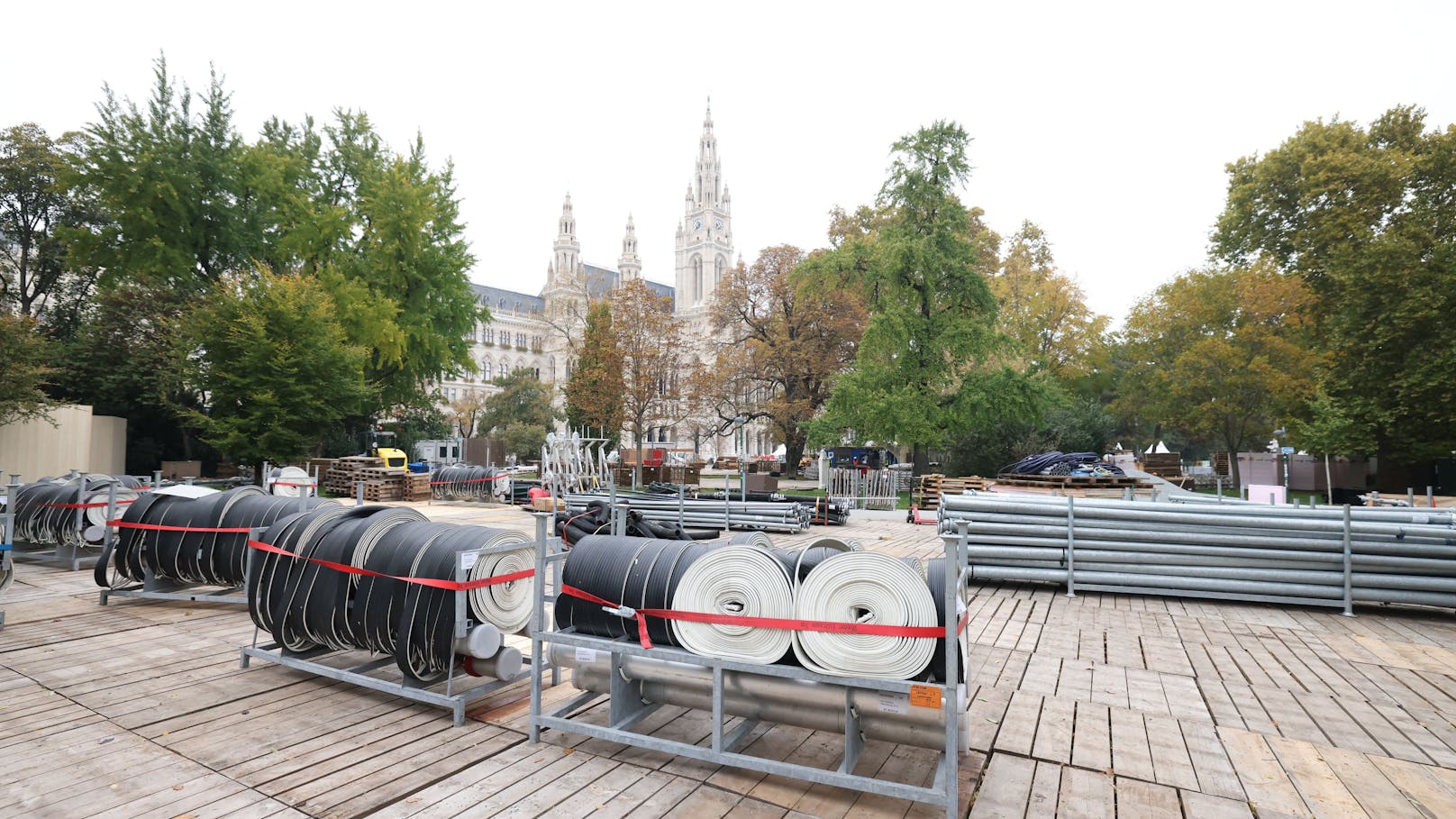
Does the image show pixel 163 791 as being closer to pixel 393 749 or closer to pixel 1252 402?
pixel 393 749

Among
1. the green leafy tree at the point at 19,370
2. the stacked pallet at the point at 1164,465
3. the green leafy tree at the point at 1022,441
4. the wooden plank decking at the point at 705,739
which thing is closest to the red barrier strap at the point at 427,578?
the wooden plank decking at the point at 705,739

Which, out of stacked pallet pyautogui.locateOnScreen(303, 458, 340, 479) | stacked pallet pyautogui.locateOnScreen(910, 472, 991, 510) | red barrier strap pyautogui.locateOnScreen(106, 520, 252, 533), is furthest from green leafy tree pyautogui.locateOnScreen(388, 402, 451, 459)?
red barrier strap pyautogui.locateOnScreen(106, 520, 252, 533)

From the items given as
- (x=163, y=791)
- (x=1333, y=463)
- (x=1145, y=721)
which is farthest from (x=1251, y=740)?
(x=1333, y=463)

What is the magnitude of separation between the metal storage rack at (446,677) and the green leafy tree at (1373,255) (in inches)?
1175

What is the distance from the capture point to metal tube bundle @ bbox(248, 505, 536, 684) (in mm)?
4730

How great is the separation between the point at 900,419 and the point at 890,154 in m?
10.8

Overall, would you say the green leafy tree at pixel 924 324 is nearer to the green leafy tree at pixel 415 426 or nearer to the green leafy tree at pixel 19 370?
the green leafy tree at pixel 415 426

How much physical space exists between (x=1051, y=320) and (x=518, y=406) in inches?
1752

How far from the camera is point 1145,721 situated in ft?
16.1

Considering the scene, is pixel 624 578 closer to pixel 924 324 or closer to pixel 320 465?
pixel 924 324

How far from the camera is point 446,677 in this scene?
17.5 feet

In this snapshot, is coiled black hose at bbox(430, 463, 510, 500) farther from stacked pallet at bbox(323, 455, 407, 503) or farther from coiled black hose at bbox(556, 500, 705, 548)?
coiled black hose at bbox(556, 500, 705, 548)

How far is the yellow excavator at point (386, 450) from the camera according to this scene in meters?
30.1

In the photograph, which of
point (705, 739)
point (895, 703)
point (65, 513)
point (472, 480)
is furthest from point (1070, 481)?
point (65, 513)
